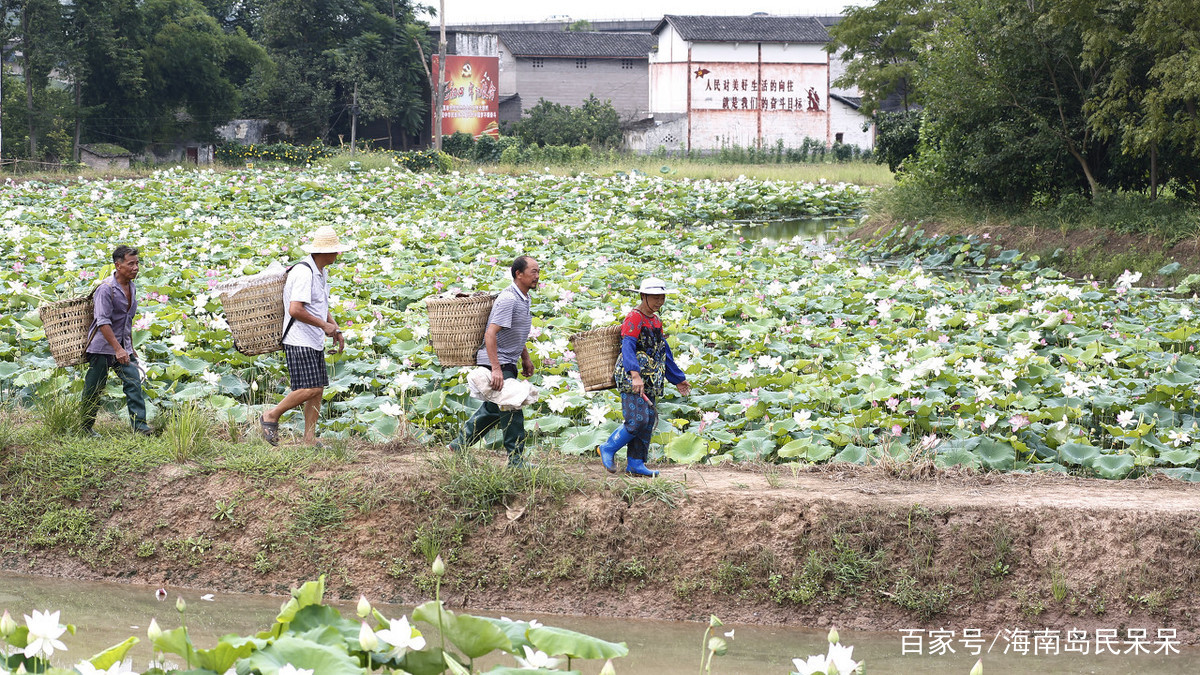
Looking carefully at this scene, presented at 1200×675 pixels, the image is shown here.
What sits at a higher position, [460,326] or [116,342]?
[460,326]

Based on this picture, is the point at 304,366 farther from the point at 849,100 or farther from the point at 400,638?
the point at 849,100

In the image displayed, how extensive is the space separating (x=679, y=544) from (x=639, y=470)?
56cm

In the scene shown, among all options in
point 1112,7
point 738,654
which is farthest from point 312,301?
point 1112,7

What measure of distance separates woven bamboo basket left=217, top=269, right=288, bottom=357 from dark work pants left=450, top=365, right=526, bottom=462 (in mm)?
1287

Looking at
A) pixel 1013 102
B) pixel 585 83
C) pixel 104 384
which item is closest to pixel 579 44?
pixel 585 83

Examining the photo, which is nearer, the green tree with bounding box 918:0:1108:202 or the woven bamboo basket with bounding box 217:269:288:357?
the woven bamboo basket with bounding box 217:269:288:357

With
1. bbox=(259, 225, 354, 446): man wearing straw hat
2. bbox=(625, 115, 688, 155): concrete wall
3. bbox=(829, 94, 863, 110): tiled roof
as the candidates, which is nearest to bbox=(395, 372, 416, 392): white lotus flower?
bbox=(259, 225, 354, 446): man wearing straw hat

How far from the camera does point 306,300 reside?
6699 mm

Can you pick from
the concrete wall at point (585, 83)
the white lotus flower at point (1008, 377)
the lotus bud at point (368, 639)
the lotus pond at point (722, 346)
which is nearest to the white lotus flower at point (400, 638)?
the lotus bud at point (368, 639)

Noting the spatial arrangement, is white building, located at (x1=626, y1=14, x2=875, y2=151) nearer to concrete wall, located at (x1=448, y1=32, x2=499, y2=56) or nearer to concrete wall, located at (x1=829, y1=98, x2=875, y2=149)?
concrete wall, located at (x1=829, y1=98, x2=875, y2=149)

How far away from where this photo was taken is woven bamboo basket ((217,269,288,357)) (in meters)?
6.90

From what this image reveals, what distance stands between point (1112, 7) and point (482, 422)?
495 inches

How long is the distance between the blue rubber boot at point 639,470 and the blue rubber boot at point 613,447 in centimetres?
11

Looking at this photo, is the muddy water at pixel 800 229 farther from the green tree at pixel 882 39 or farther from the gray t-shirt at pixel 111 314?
the gray t-shirt at pixel 111 314
